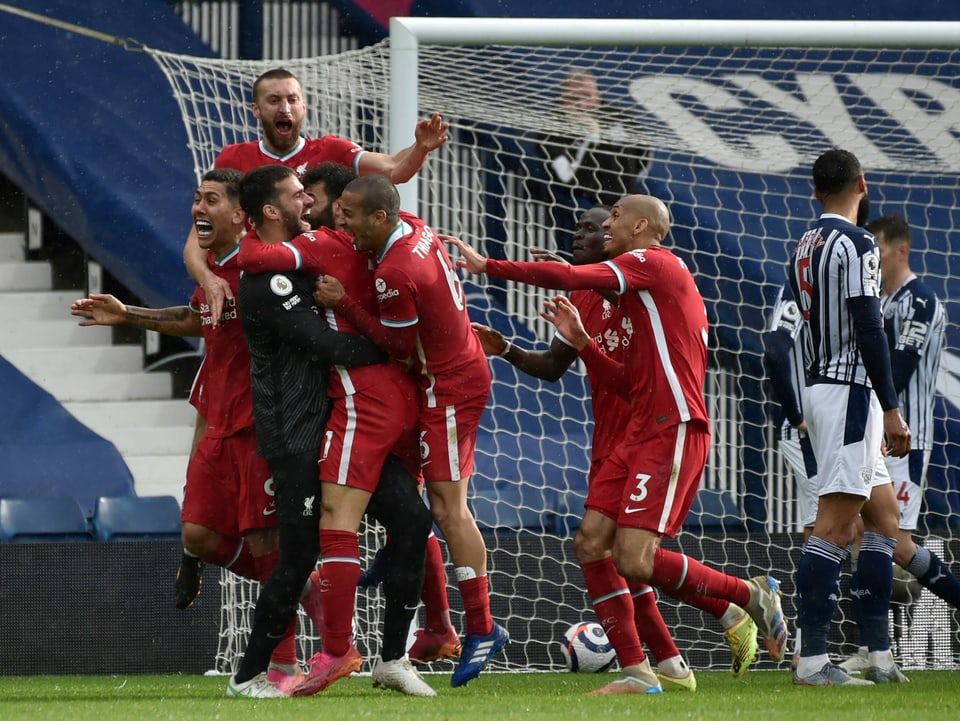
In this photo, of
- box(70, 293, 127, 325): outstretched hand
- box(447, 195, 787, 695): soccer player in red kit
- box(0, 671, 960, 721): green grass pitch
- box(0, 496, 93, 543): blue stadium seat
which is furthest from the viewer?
box(0, 496, 93, 543): blue stadium seat

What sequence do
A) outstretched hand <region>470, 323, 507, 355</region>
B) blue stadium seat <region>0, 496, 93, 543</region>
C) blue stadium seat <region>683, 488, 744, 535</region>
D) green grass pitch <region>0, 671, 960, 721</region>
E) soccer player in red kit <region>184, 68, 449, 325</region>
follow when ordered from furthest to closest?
blue stadium seat <region>0, 496, 93, 543</region> → blue stadium seat <region>683, 488, 744, 535</region> → soccer player in red kit <region>184, 68, 449, 325</region> → outstretched hand <region>470, 323, 507, 355</region> → green grass pitch <region>0, 671, 960, 721</region>

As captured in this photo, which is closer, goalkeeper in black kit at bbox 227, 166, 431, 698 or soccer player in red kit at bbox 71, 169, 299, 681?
goalkeeper in black kit at bbox 227, 166, 431, 698

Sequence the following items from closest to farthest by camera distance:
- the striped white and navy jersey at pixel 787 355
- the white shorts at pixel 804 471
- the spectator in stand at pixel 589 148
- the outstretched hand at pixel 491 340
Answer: the outstretched hand at pixel 491 340 < the striped white and navy jersey at pixel 787 355 < the white shorts at pixel 804 471 < the spectator in stand at pixel 589 148

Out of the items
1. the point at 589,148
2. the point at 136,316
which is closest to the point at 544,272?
the point at 136,316

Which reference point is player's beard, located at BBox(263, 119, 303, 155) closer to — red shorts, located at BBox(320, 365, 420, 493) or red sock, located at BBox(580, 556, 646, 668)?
red shorts, located at BBox(320, 365, 420, 493)

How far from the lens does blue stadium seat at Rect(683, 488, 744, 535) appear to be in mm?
7624

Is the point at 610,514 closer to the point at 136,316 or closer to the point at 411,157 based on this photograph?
the point at 411,157

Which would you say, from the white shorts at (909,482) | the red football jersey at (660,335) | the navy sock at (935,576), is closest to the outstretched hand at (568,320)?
the red football jersey at (660,335)

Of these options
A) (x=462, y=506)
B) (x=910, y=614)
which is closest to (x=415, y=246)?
(x=462, y=506)

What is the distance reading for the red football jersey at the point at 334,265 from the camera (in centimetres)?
516

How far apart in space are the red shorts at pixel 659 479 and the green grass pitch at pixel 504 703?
62cm

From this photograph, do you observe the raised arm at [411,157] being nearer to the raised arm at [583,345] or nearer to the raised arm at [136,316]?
the raised arm at [583,345]

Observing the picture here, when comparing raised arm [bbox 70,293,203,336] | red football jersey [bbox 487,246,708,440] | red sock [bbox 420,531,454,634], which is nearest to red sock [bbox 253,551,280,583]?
red sock [bbox 420,531,454,634]

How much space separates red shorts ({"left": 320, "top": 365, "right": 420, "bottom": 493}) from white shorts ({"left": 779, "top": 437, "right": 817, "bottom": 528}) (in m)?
2.15
